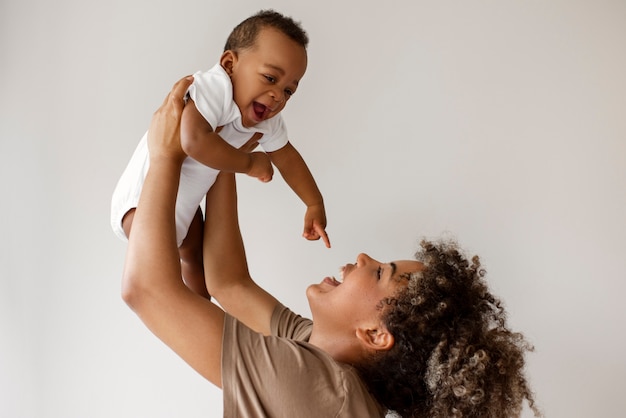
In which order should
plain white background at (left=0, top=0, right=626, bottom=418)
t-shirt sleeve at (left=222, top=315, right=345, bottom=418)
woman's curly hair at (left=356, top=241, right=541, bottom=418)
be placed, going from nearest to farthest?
t-shirt sleeve at (left=222, top=315, right=345, bottom=418), woman's curly hair at (left=356, top=241, right=541, bottom=418), plain white background at (left=0, top=0, right=626, bottom=418)

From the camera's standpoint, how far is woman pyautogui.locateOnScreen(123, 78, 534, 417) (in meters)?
1.10

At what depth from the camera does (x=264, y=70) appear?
1.40 m

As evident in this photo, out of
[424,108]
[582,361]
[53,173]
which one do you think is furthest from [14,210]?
[582,361]

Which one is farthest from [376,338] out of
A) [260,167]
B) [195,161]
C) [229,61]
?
[229,61]

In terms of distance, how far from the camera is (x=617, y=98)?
169 centimetres

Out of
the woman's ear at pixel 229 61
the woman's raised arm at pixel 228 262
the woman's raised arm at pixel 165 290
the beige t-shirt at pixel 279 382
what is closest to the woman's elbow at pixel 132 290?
the woman's raised arm at pixel 165 290

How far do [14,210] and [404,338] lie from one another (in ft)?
4.41

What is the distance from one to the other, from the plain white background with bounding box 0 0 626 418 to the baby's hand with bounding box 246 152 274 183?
568mm

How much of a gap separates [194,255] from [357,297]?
0.48 m

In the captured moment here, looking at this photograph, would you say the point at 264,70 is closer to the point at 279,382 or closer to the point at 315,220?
the point at 315,220

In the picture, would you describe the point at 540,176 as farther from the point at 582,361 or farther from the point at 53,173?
the point at 53,173

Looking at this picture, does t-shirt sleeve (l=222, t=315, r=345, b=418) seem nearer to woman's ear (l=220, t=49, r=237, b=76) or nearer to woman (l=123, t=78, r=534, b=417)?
woman (l=123, t=78, r=534, b=417)

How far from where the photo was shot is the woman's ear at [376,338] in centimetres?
130

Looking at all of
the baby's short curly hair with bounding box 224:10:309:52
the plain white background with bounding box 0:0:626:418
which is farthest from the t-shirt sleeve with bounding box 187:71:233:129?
the plain white background with bounding box 0:0:626:418
